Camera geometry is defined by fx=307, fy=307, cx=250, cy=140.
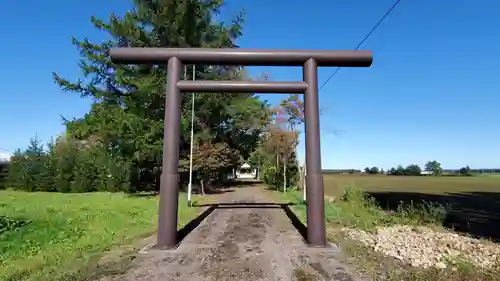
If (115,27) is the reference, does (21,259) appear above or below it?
below

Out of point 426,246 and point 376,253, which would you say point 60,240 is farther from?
point 426,246

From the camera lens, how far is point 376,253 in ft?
21.8

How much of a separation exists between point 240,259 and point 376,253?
9.72 feet

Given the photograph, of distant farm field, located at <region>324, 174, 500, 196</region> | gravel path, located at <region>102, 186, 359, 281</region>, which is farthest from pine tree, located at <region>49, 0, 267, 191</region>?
gravel path, located at <region>102, 186, 359, 281</region>

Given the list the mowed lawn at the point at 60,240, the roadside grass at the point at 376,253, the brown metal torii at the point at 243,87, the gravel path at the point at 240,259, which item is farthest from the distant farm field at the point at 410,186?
the mowed lawn at the point at 60,240

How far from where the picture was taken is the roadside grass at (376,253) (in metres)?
5.14

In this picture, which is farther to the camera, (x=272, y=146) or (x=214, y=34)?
(x=272, y=146)

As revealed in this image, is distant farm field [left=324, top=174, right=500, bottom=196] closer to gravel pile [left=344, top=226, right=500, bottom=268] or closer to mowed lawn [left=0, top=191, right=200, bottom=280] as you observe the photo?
gravel pile [left=344, top=226, right=500, bottom=268]

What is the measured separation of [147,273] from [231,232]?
3940 mm

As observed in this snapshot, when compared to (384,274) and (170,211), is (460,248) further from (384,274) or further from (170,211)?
(170,211)

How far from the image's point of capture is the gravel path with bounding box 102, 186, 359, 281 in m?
5.30

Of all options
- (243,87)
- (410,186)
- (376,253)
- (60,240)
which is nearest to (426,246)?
(376,253)

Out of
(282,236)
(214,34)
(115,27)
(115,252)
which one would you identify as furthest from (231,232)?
(115,27)

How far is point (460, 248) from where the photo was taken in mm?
7152
